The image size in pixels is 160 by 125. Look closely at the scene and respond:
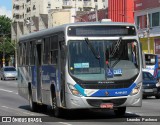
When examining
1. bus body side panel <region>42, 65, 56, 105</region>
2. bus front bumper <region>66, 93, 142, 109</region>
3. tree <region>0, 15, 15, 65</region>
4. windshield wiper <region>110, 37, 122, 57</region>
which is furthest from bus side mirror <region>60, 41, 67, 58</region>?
tree <region>0, 15, 15, 65</region>

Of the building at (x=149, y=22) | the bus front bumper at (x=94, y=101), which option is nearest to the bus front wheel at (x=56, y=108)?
the bus front bumper at (x=94, y=101)

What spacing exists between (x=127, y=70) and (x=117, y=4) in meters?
49.4

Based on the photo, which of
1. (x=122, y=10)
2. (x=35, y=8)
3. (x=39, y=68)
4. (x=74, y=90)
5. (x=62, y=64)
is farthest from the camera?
(x=35, y=8)

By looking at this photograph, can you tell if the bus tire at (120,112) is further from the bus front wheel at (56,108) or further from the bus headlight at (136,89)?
the bus front wheel at (56,108)

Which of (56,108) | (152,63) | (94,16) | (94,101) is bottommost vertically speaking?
(152,63)

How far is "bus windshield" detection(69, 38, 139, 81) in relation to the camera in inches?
667

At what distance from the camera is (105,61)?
17.1 m

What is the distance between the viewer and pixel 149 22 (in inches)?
2313

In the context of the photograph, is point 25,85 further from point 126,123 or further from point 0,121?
point 126,123

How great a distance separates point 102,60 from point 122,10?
4888 cm

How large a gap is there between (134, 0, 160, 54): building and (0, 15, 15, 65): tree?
1985 inches

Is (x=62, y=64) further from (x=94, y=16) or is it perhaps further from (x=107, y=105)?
(x=94, y=16)

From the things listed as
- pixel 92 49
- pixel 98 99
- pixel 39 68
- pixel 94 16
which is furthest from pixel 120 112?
pixel 94 16

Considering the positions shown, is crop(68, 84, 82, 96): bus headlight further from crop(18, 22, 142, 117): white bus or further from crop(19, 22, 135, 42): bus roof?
crop(19, 22, 135, 42): bus roof
